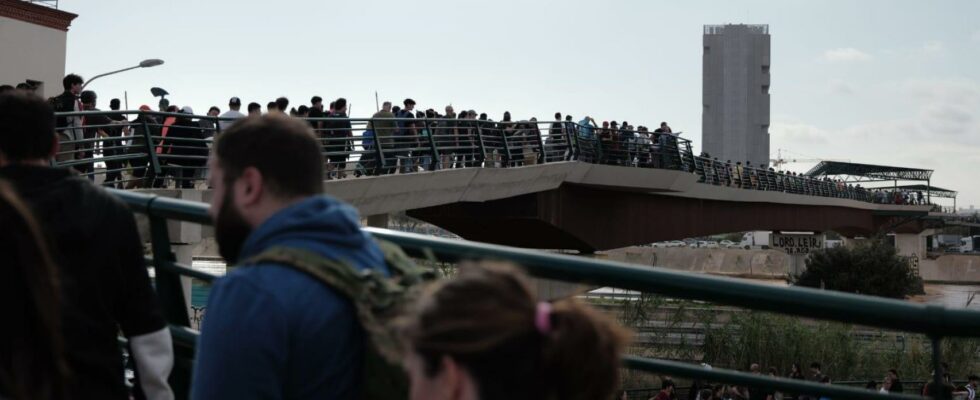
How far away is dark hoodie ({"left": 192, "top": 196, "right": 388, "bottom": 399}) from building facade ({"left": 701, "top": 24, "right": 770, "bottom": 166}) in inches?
7649

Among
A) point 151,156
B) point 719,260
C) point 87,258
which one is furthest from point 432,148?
point 719,260

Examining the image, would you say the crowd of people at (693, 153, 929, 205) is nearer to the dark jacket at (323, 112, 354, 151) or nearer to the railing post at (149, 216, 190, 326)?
the dark jacket at (323, 112, 354, 151)

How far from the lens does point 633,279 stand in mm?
2996

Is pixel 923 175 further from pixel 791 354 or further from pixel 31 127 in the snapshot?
pixel 31 127

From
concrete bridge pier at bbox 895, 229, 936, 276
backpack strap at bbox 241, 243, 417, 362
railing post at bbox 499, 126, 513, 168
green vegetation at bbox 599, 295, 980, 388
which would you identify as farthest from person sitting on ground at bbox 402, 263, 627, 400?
concrete bridge pier at bbox 895, 229, 936, 276

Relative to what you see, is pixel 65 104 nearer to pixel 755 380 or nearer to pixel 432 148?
pixel 432 148

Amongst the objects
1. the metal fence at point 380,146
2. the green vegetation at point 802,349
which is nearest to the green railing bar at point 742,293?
the metal fence at point 380,146

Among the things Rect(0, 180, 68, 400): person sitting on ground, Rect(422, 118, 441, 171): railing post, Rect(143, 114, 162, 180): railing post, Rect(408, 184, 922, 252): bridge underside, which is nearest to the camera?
Rect(0, 180, 68, 400): person sitting on ground

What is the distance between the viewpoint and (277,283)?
238 cm

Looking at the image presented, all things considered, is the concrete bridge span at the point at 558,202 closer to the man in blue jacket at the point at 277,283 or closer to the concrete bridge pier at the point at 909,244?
the man in blue jacket at the point at 277,283

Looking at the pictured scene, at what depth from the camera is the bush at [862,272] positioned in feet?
204

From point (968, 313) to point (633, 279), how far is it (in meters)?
0.83

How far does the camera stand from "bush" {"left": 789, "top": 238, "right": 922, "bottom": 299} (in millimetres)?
62250

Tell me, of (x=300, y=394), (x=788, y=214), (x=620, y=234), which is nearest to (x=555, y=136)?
(x=620, y=234)
